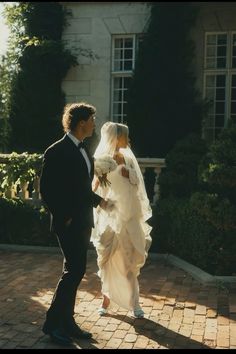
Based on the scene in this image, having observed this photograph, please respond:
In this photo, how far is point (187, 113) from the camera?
10.4m

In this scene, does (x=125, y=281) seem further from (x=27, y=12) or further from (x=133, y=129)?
(x=27, y=12)

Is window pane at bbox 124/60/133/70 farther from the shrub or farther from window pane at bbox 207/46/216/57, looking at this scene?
the shrub

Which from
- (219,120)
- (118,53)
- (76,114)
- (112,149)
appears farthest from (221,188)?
(118,53)

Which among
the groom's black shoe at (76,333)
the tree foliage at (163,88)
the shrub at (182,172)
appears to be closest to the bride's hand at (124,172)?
the groom's black shoe at (76,333)

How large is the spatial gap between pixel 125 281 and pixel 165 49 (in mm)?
6579

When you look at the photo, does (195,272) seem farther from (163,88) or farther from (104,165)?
(163,88)

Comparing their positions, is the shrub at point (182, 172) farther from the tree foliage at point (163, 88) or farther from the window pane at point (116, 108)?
the window pane at point (116, 108)

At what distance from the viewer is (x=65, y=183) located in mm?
4293

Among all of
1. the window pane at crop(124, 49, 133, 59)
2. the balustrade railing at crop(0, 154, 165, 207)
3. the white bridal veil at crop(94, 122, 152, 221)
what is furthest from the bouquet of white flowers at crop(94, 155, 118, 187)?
the window pane at crop(124, 49, 133, 59)

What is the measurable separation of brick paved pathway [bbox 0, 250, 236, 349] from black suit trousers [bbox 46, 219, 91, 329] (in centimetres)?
28

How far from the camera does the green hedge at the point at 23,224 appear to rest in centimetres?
856

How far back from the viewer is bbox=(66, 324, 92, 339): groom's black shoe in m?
4.45

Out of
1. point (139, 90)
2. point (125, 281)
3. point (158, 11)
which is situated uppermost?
point (158, 11)

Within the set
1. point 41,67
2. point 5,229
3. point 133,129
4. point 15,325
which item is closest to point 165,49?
point 133,129
